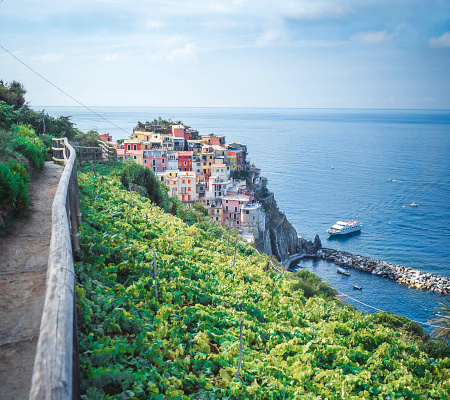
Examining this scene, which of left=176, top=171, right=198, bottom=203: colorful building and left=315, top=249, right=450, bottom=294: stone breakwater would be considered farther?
left=176, top=171, right=198, bottom=203: colorful building

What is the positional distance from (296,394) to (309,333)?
2604mm

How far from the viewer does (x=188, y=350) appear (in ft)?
17.9

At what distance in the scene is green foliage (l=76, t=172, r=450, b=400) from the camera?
435cm

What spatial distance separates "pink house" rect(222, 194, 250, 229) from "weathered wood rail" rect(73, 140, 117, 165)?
96.4ft

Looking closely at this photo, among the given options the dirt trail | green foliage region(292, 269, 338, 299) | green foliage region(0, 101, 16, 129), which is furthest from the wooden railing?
green foliage region(292, 269, 338, 299)

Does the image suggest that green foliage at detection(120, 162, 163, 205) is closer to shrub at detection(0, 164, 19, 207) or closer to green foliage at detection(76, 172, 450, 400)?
green foliage at detection(76, 172, 450, 400)

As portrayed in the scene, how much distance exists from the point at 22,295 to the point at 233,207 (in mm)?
44830

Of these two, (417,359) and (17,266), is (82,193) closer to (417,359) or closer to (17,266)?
(17,266)

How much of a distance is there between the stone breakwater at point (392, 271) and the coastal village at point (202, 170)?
1292 centimetres

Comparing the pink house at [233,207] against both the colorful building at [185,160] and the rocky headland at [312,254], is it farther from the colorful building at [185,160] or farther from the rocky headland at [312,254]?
the colorful building at [185,160]

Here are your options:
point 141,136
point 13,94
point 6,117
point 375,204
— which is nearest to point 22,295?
point 6,117

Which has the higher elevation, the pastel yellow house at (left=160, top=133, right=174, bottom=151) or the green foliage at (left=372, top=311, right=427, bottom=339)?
the pastel yellow house at (left=160, top=133, right=174, bottom=151)

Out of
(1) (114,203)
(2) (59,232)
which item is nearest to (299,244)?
(1) (114,203)

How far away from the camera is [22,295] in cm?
399
